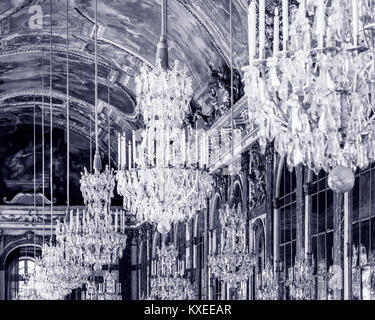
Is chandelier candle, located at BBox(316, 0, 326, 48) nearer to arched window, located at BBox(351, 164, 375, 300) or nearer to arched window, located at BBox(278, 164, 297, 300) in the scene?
arched window, located at BBox(351, 164, 375, 300)

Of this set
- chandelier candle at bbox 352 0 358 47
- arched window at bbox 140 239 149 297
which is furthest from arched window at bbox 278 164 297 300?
arched window at bbox 140 239 149 297

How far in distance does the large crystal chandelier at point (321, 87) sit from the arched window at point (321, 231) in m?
8.58

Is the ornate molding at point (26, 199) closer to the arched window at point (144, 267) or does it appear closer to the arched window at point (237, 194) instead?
the arched window at point (144, 267)

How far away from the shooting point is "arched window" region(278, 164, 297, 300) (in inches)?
744

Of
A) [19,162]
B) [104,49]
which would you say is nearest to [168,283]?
[104,49]

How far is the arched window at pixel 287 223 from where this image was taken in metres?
18.9

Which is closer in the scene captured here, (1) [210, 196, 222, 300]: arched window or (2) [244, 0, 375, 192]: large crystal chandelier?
(2) [244, 0, 375, 192]: large crystal chandelier

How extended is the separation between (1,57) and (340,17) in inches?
891

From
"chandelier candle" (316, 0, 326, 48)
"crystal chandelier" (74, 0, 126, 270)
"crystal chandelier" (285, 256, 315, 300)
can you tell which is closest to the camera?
"chandelier candle" (316, 0, 326, 48)

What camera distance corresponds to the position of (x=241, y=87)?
21578 mm

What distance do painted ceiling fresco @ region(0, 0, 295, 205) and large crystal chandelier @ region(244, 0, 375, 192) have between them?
9.31m

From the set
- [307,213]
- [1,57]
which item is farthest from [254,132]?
[1,57]

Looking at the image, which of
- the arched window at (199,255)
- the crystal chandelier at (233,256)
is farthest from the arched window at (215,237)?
the crystal chandelier at (233,256)

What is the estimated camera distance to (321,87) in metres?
7.29
